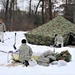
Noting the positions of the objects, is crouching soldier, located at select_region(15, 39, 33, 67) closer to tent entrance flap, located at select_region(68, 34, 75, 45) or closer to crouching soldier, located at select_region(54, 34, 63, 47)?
crouching soldier, located at select_region(54, 34, 63, 47)

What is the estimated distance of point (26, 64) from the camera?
35.6 ft

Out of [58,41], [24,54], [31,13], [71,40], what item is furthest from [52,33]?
[31,13]

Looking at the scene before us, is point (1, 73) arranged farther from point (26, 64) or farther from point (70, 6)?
point (70, 6)

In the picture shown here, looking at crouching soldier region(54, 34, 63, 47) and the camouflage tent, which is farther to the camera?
the camouflage tent

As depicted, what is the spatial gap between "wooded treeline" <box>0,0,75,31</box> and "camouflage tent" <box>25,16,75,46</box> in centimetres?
1586

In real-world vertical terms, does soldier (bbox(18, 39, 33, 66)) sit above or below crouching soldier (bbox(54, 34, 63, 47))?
above

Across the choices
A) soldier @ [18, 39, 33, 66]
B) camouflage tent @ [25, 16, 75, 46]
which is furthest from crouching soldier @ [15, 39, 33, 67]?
camouflage tent @ [25, 16, 75, 46]

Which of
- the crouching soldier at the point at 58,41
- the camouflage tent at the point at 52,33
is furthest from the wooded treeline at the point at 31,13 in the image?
the crouching soldier at the point at 58,41

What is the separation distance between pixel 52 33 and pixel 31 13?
1061 inches

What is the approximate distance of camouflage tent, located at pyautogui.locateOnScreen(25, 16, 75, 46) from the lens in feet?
67.9

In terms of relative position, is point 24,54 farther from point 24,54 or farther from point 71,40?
point 71,40

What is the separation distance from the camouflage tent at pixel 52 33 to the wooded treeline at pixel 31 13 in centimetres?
1586

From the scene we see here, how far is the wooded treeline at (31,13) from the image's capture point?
40.2m

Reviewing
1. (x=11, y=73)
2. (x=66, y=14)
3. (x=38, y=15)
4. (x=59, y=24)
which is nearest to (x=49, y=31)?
(x=59, y=24)
